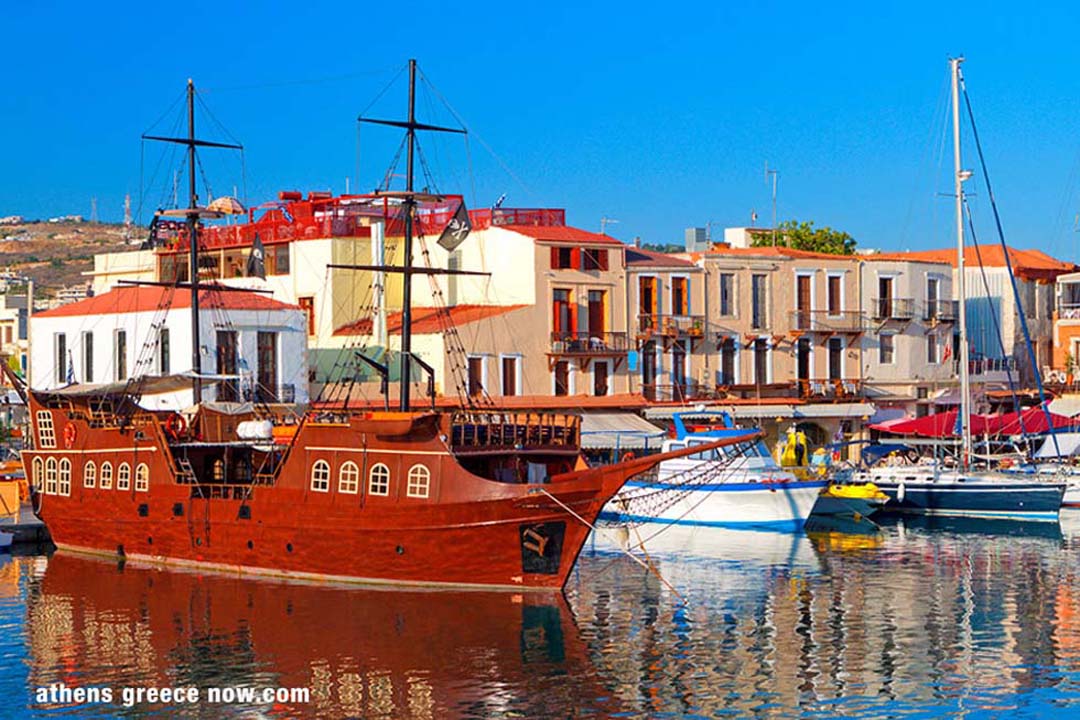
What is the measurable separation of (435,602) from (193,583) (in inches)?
300

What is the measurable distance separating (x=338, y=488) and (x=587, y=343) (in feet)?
88.0

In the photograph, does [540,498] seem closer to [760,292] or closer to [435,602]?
[435,602]

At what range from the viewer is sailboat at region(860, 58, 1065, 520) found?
53938mm

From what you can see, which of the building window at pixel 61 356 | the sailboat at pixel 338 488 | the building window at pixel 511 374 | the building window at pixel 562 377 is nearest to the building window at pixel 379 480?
the sailboat at pixel 338 488

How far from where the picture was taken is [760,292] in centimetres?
7050

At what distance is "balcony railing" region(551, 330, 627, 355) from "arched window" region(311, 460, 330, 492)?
25.0 meters

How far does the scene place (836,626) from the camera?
34250 millimetres

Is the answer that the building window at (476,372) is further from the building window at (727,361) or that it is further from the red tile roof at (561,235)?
the building window at (727,361)

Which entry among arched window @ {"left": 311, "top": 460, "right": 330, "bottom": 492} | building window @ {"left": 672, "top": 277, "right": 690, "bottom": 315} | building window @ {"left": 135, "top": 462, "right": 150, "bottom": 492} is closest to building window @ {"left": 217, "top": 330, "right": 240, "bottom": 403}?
building window @ {"left": 135, "top": 462, "right": 150, "bottom": 492}

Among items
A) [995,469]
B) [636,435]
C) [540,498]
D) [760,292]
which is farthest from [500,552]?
[760,292]

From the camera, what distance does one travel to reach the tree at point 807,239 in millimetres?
84562

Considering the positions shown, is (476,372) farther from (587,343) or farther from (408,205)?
(408,205)

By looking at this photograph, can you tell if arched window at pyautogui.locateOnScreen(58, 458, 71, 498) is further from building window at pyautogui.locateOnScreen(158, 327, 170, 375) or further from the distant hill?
the distant hill

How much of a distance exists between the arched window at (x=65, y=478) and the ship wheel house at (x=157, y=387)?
28 millimetres
